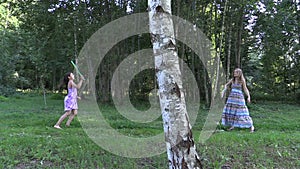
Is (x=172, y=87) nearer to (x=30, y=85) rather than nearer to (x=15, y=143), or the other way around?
(x=15, y=143)

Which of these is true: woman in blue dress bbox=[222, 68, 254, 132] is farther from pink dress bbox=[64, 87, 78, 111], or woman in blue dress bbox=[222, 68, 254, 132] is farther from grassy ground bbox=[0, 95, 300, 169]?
pink dress bbox=[64, 87, 78, 111]

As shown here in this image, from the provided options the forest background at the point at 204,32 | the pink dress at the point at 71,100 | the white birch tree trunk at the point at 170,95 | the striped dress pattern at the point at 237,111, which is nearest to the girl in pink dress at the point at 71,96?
the pink dress at the point at 71,100

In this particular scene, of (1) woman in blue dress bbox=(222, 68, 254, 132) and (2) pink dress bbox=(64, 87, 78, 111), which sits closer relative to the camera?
(2) pink dress bbox=(64, 87, 78, 111)

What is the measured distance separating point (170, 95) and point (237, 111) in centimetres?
441

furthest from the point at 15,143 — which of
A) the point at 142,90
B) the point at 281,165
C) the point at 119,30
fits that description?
the point at 142,90

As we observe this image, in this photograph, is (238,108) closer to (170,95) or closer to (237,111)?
(237,111)

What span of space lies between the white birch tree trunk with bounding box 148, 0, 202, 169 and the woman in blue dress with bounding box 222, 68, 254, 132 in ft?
13.8

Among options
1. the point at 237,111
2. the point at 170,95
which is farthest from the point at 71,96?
the point at 170,95

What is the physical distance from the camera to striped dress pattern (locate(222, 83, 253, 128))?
688cm

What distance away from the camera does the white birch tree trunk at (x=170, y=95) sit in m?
2.96

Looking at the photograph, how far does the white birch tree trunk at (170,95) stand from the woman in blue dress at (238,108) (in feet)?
13.8

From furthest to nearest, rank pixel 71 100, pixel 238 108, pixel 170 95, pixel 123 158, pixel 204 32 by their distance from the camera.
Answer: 1. pixel 204 32
2. pixel 238 108
3. pixel 71 100
4. pixel 123 158
5. pixel 170 95

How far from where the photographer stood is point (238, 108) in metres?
6.93

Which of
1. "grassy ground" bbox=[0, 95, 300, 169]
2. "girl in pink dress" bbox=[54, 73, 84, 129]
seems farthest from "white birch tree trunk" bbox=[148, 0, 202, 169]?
"girl in pink dress" bbox=[54, 73, 84, 129]
